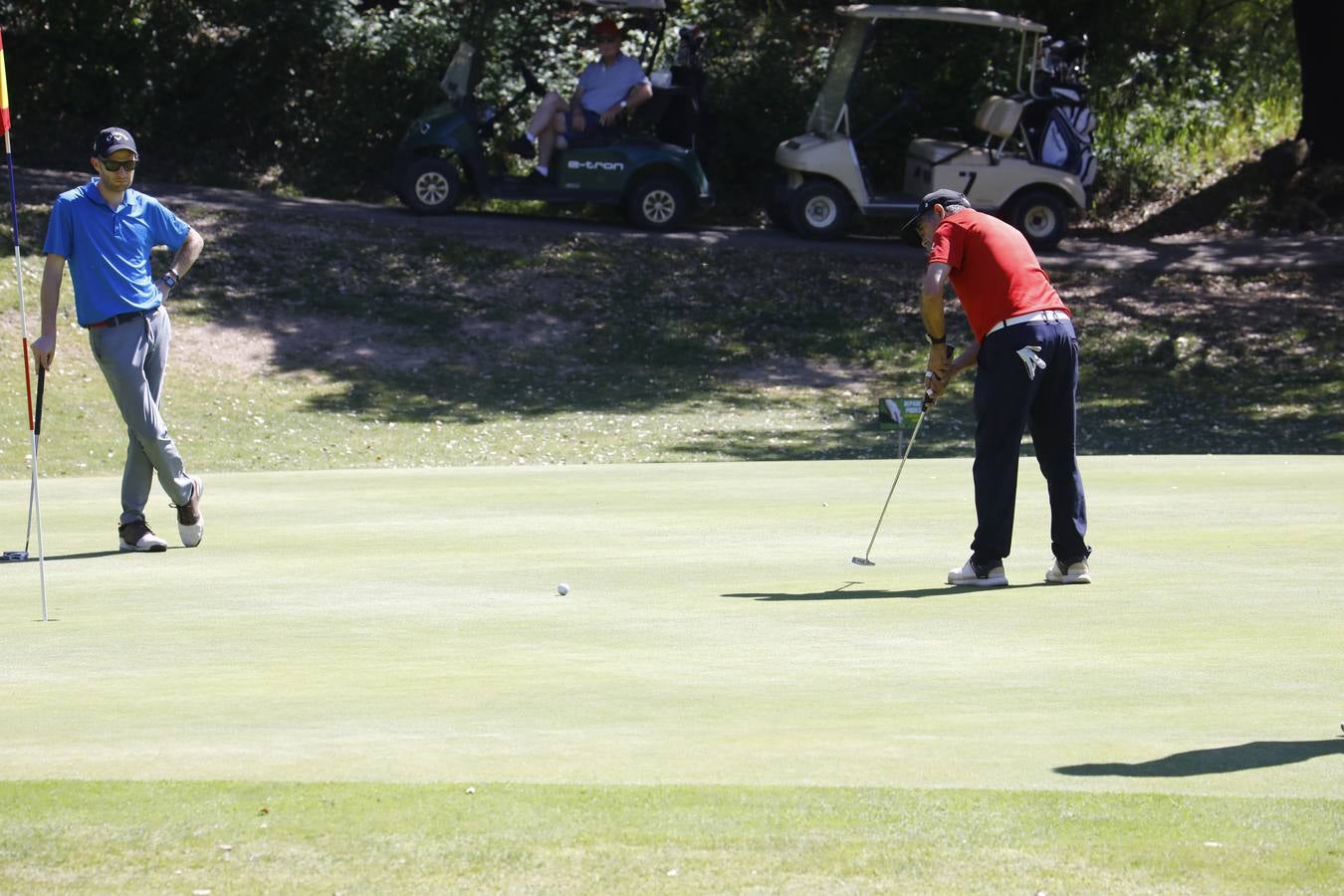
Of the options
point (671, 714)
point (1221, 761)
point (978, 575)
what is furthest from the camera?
point (978, 575)

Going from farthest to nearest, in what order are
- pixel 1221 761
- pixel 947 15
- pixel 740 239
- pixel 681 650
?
1. pixel 740 239
2. pixel 947 15
3. pixel 681 650
4. pixel 1221 761

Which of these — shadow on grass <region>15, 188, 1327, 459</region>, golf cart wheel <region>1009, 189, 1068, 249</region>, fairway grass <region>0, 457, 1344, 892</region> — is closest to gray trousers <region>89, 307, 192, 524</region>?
fairway grass <region>0, 457, 1344, 892</region>

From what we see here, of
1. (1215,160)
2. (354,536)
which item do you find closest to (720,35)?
(1215,160)

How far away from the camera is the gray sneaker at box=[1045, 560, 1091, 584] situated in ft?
27.2

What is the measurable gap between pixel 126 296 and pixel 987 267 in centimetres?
405

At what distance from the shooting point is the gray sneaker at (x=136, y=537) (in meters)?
9.55

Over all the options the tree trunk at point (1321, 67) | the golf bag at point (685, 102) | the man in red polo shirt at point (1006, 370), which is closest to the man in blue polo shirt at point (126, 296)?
the man in red polo shirt at point (1006, 370)

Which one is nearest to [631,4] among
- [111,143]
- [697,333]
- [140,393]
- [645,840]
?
[697,333]

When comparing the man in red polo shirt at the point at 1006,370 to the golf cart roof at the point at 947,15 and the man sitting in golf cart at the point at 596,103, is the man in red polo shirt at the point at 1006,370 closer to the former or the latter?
the man sitting in golf cart at the point at 596,103

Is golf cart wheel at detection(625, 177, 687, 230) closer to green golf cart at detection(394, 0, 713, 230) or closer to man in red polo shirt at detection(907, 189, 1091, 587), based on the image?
green golf cart at detection(394, 0, 713, 230)

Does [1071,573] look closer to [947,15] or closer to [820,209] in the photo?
[947,15]

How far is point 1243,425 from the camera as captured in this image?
801 inches

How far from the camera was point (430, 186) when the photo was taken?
2594 cm

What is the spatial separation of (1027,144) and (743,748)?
21897 millimetres
